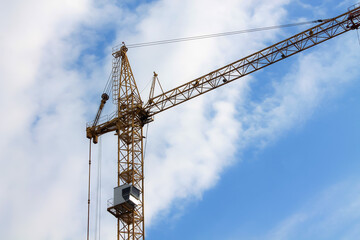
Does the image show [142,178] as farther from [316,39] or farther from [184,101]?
[316,39]

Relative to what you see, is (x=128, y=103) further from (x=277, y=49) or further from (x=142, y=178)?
Answer: (x=277, y=49)

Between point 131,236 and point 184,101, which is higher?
point 184,101

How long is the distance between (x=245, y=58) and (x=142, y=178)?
18.2 m

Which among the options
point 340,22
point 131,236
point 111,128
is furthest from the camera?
point 111,128

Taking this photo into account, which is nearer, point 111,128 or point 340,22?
point 340,22

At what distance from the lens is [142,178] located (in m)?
70.1

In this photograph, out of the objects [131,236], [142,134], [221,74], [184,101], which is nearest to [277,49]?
[221,74]

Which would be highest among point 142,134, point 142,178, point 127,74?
point 127,74

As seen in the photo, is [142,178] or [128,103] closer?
[142,178]

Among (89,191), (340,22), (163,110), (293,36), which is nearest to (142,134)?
(163,110)

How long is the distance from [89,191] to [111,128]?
7920 mm

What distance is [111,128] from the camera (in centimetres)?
7606

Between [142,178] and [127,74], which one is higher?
[127,74]

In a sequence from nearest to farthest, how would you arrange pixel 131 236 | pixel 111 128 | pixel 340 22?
pixel 131 236, pixel 340 22, pixel 111 128
